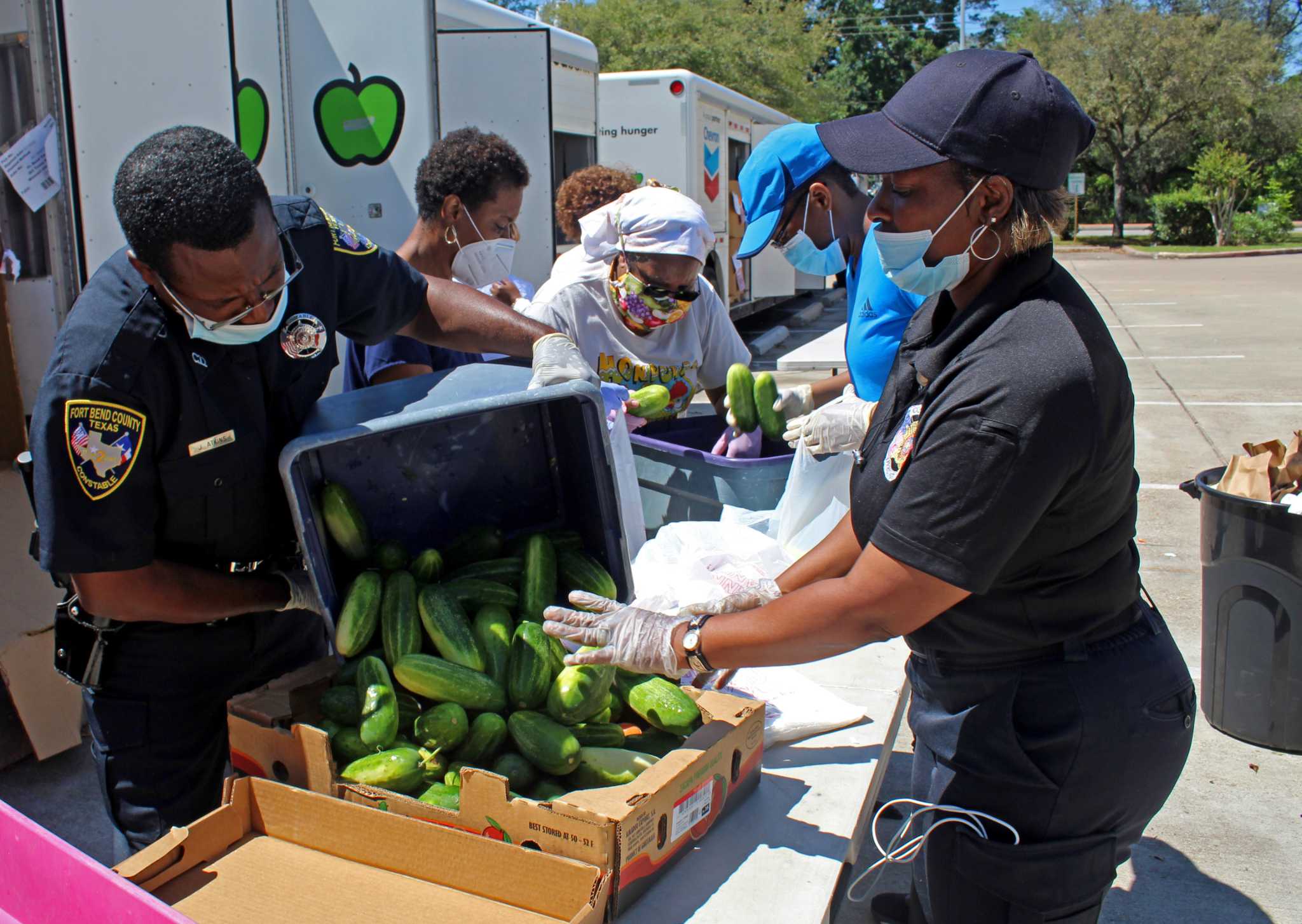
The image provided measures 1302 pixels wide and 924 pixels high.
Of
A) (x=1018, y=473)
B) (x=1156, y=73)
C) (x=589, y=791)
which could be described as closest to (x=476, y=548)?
(x=589, y=791)

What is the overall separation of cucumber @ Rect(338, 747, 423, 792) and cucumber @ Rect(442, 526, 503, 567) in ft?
2.02

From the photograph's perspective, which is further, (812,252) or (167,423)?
(812,252)

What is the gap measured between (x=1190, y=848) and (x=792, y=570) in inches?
91.9

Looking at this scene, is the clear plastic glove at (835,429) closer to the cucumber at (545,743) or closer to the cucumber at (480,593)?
the cucumber at (480,593)

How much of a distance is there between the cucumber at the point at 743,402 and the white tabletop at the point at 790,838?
120 cm

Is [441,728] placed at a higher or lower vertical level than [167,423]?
lower

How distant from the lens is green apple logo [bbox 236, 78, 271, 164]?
5.27 m

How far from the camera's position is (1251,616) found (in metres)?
4.04

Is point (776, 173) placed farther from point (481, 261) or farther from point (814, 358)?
point (814, 358)

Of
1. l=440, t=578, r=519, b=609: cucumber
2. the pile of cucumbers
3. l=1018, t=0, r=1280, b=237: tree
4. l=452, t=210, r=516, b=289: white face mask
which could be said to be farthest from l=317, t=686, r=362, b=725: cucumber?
l=1018, t=0, r=1280, b=237: tree

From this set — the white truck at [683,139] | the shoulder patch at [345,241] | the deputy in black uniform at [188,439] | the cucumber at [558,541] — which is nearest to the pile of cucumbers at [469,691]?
the cucumber at [558,541]

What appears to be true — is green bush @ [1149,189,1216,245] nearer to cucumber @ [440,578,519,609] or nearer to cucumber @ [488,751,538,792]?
cucumber @ [440,578,519,609]

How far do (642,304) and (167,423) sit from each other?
2.15 metres

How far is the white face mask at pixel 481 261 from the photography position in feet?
13.7
